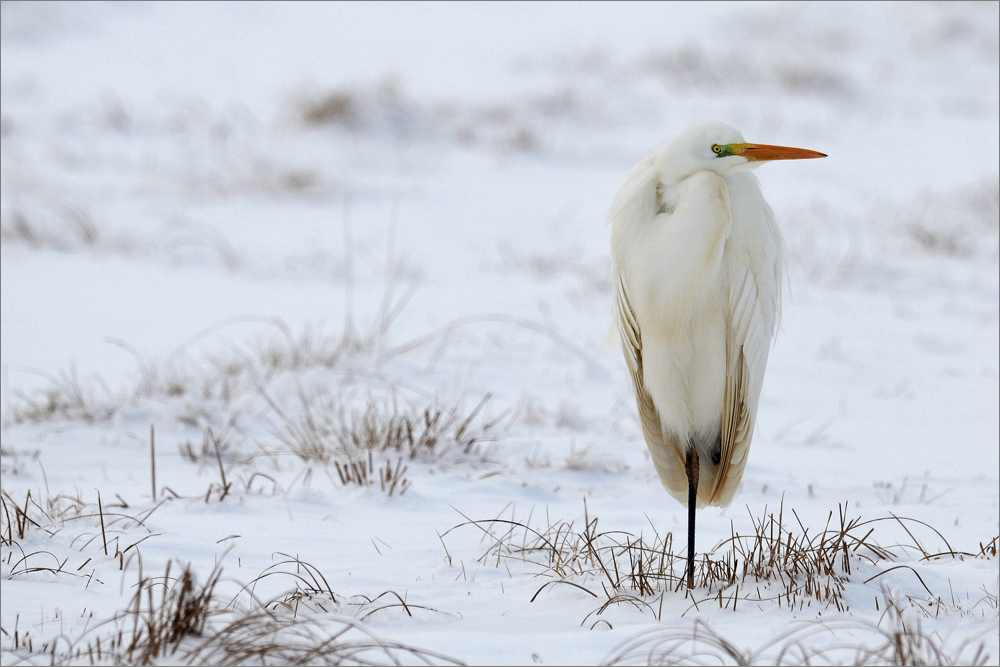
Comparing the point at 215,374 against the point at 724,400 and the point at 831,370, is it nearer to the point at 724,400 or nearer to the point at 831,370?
the point at 724,400

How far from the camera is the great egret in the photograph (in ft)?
6.75

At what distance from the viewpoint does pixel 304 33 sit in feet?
48.7

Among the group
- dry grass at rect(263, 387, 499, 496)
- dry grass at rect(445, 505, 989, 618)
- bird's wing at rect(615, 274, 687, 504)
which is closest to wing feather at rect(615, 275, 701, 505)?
bird's wing at rect(615, 274, 687, 504)

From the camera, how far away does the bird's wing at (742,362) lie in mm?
2148

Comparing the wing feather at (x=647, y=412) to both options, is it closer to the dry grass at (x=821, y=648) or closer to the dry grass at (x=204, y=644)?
the dry grass at (x=821, y=648)

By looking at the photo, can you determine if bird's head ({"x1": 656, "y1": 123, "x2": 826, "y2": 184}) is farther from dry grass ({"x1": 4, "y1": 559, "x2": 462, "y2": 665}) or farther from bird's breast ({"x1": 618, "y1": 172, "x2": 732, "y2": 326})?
dry grass ({"x1": 4, "y1": 559, "x2": 462, "y2": 665})

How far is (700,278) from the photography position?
6.81ft

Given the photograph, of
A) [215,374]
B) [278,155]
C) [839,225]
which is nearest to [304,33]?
[278,155]

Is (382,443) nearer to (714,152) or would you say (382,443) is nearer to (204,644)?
(714,152)

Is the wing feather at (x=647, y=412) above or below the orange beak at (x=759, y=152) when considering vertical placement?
below

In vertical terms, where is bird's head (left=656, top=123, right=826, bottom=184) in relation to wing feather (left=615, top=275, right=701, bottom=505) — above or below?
above

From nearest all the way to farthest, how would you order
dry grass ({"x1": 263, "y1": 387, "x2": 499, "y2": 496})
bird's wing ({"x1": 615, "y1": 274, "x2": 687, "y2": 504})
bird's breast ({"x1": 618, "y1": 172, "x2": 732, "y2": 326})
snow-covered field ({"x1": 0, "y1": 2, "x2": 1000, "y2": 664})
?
snow-covered field ({"x1": 0, "y1": 2, "x2": 1000, "y2": 664}), bird's breast ({"x1": 618, "y1": 172, "x2": 732, "y2": 326}), bird's wing ({"x1": 615, "y1": 274, "x2": 687, "y2": 504}), dry grass ({"x1": 263, "y1": 387, "x2": 499, "y2": 496})

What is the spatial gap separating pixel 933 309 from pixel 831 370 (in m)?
1.60

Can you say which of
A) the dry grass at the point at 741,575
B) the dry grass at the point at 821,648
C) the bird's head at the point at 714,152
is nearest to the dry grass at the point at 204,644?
the dry grass at the point at 821,648
